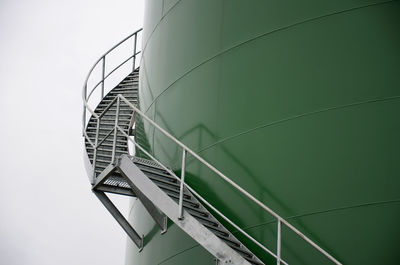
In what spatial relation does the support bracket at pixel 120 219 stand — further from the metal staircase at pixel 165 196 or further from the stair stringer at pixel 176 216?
the stair stringer at pixel 176 216

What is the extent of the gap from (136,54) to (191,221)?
7410mm

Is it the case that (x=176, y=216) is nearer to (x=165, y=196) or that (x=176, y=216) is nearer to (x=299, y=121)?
(x=165, y=196)

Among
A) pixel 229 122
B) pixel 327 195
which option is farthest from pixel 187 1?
pixel 327 195

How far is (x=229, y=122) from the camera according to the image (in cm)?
1047

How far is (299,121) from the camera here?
9828 mm

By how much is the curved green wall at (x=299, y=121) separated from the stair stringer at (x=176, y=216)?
0.52m

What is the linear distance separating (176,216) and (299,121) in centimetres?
190

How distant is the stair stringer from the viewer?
943 centimetres

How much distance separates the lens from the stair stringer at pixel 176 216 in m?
9.43

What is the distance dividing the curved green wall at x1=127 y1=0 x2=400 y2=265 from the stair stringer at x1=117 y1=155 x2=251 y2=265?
20.3 inches

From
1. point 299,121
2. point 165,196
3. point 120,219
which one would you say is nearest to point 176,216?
point 165,196

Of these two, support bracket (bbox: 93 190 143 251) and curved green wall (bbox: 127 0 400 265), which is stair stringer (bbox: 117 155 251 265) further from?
support bracket (bbox: 93 190 143 251)

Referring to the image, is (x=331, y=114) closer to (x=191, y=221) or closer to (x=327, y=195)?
(x=327, y=195)

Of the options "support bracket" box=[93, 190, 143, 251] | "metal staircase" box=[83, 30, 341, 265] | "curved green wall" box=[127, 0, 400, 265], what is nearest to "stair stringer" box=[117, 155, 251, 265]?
"metal staircase" box=[83, 30, 341, 265]
